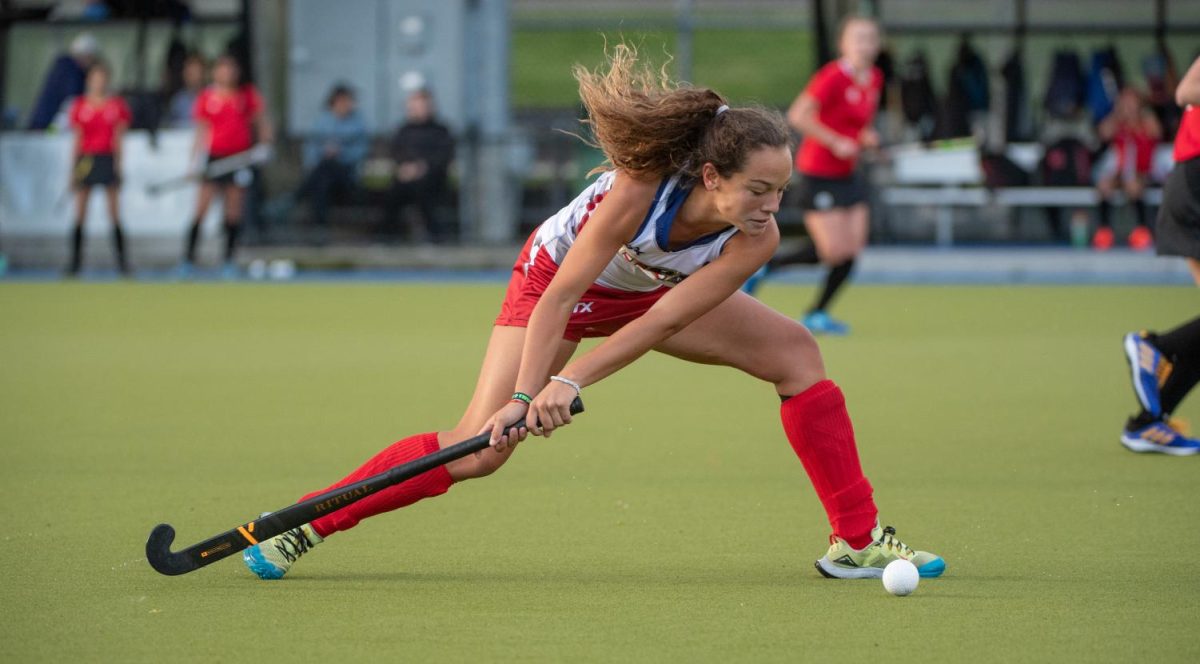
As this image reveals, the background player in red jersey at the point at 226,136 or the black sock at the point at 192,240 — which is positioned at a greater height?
the background player in red jersey at the point at 226,136

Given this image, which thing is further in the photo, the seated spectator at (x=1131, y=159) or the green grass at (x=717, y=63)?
the green grass at (x=717, y=63)

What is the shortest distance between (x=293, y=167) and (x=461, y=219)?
75.5 inches

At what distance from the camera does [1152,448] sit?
5.98 metres

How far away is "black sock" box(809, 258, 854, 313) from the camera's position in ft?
32.5

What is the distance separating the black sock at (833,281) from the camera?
9.90m

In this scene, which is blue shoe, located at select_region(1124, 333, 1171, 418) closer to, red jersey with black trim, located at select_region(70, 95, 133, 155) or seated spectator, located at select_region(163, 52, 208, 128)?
red jersey with black trim, located at select_region(70, 95, 133, 155)

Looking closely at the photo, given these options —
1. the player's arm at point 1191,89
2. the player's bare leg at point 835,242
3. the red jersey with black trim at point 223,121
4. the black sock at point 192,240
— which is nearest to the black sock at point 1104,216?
the player's bare leg at point 835,242

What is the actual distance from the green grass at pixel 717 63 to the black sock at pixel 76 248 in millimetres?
13450

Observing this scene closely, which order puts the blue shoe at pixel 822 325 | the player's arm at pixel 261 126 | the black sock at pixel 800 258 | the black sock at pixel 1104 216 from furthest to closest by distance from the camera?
the black sock at pixel 1104 216, the player's arm at pixel 261 126, the black sock at pixel 800 258, the blue shoe at pixel 822 325

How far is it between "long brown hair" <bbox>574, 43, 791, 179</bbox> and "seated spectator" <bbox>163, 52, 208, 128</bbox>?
42.0ft

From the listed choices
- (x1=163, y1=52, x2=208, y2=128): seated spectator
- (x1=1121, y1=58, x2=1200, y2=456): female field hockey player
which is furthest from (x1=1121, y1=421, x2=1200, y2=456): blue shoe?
(x1=163, y1=52, x2=208, y2=128): seated spectator

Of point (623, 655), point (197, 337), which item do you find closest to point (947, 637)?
point (623, 655)

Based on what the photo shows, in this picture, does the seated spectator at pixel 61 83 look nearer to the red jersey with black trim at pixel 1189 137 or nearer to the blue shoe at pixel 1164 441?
the red jersey with black trim at pixel 1189 137

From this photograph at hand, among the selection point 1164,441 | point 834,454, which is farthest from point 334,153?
point 834,454
